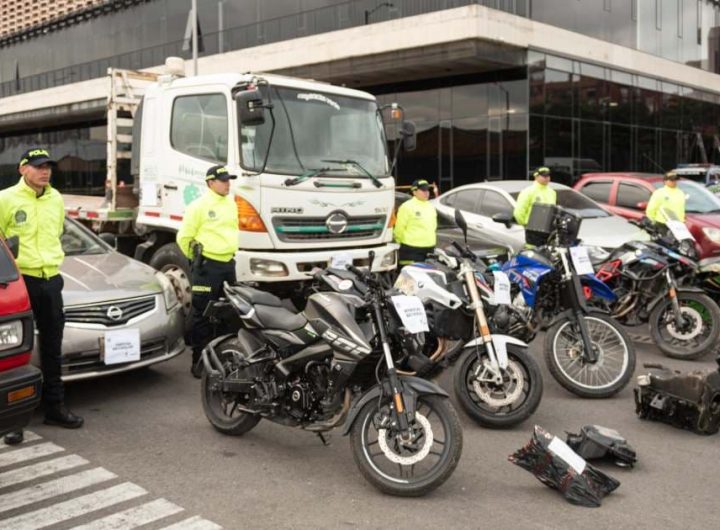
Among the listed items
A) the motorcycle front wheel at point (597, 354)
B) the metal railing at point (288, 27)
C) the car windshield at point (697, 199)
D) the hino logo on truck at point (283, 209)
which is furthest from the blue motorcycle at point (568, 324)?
the metal railing at point (288, 27)

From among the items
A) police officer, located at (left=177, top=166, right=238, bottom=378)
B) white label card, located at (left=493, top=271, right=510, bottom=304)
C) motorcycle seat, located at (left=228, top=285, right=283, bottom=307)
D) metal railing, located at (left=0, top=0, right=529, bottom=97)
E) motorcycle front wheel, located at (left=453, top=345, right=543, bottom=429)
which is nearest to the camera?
motorcycle seat, located at (left=228, top=285, right=283, bottom=307)

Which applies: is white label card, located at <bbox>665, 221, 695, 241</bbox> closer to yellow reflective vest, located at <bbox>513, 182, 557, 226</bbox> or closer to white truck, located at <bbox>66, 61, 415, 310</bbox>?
yellow reflective vest, located at <bbox>513, 182, 557, 226</bbox>

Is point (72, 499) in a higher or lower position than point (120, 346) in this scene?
lower

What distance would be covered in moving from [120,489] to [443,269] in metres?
2.64

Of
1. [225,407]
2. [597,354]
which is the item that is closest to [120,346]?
[225,407]

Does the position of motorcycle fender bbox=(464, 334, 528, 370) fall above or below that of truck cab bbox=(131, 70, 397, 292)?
below

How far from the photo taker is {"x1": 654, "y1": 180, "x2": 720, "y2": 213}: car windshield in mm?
11264

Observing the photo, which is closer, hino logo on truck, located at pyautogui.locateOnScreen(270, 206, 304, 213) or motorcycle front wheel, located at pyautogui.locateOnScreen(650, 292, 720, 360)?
motorcycle front wheel, located at pyautogui.locateOnScreen(650, 292, 720, 360)

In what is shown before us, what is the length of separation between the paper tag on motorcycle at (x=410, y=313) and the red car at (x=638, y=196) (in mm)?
7496

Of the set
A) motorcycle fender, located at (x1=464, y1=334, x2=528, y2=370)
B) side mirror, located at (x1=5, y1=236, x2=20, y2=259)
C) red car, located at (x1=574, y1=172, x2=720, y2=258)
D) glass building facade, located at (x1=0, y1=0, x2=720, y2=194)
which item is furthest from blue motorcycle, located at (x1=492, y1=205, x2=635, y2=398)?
glass building facade, located at (x1=0, y1=0, x2=720, y2=194)

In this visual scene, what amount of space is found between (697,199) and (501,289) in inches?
292

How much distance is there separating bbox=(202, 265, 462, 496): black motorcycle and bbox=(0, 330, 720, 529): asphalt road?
0.21 metres

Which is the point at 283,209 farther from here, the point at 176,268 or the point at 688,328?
the point at 688,328

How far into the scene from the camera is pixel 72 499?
4125 millimetres
